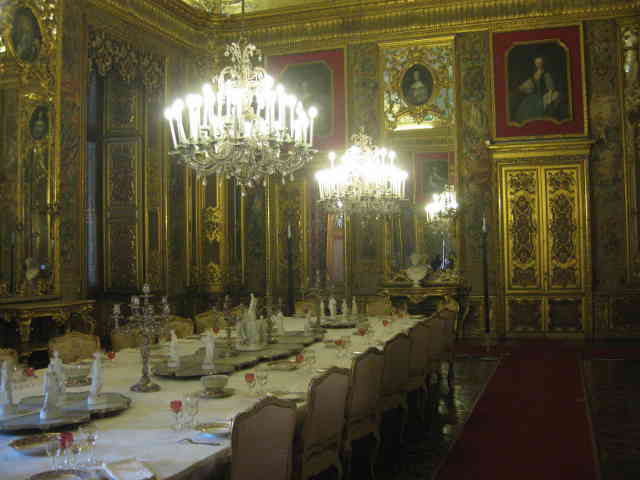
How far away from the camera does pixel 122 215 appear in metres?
11.6

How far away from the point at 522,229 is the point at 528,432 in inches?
240

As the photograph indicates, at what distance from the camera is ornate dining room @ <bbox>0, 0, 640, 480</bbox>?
24.3 ft

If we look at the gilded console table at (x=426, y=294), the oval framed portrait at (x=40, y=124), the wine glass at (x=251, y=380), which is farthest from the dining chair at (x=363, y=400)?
the gilded console table at (x=426, y=294)

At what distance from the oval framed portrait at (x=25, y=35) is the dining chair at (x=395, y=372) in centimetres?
658

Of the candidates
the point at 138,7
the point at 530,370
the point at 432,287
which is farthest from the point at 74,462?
the point at 138,7

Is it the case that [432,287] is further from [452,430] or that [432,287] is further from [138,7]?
[138,7]

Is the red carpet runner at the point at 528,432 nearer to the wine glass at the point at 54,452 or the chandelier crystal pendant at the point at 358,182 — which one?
the chandelier crystal pendant at the point at 358,182

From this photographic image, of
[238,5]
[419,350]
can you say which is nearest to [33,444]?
[419,350]

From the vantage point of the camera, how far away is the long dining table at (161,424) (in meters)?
2.76

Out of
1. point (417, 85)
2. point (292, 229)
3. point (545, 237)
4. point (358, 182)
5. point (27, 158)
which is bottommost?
point (545, 237)

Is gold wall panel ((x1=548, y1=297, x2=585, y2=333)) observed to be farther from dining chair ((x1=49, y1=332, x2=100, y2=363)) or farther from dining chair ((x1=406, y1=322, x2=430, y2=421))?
dining chair ((x1=49, y1=332, x2=100, y2=363))

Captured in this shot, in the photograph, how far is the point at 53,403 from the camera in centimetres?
337

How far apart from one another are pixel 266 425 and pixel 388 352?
230 cm

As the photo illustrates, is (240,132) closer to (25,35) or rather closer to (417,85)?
(25,35)
